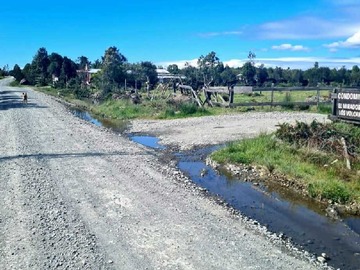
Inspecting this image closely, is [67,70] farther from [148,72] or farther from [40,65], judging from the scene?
[148,72]

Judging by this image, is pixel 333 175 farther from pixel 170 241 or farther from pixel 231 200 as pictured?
pixel 170 241

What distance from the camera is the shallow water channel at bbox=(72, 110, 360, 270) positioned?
7625 millimetres

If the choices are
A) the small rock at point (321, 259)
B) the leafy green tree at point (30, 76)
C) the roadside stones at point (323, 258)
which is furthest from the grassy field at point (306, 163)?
the leafy green tree at point (30, 76)

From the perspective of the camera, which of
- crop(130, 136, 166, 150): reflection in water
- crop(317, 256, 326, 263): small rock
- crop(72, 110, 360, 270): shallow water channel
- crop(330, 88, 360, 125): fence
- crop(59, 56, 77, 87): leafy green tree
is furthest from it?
crop(59, 56, 77, 87): leafy green tree

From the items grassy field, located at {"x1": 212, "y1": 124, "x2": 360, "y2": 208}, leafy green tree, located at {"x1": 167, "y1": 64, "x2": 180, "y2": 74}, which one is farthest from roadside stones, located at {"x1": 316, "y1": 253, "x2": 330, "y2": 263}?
leafy green tree, located at {"x1": 167, "y1": 64, "x2": 180, "y2": 74}

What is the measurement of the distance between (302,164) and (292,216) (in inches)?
145

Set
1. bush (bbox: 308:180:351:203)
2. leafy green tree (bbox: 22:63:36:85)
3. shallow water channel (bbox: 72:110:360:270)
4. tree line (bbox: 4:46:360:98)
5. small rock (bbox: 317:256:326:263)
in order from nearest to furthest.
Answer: small rock (bbox: 317:256:326:263), shallow water channel (bbox: 72:110:360:270), bush (bbox: 308:180:351:203), tree line (bbox: 4:46:360:98), leafy green tree (bbox: 22:63:36:85)

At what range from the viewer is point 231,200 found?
34.8 ft

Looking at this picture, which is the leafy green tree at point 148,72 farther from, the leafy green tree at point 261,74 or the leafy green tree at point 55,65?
the leafy green tree at point 55,65

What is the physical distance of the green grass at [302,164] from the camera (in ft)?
34.8

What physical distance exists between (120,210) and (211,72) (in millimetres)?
83458

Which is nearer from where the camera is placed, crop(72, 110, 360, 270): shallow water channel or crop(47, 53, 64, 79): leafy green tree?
crop(72, 110, 360, 270): shallow water channel

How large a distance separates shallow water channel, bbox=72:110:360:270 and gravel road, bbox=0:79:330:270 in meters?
0.55

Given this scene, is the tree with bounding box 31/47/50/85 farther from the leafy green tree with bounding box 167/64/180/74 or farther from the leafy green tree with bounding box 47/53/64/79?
the leafy green tree with bounding box 167/64/180/74
